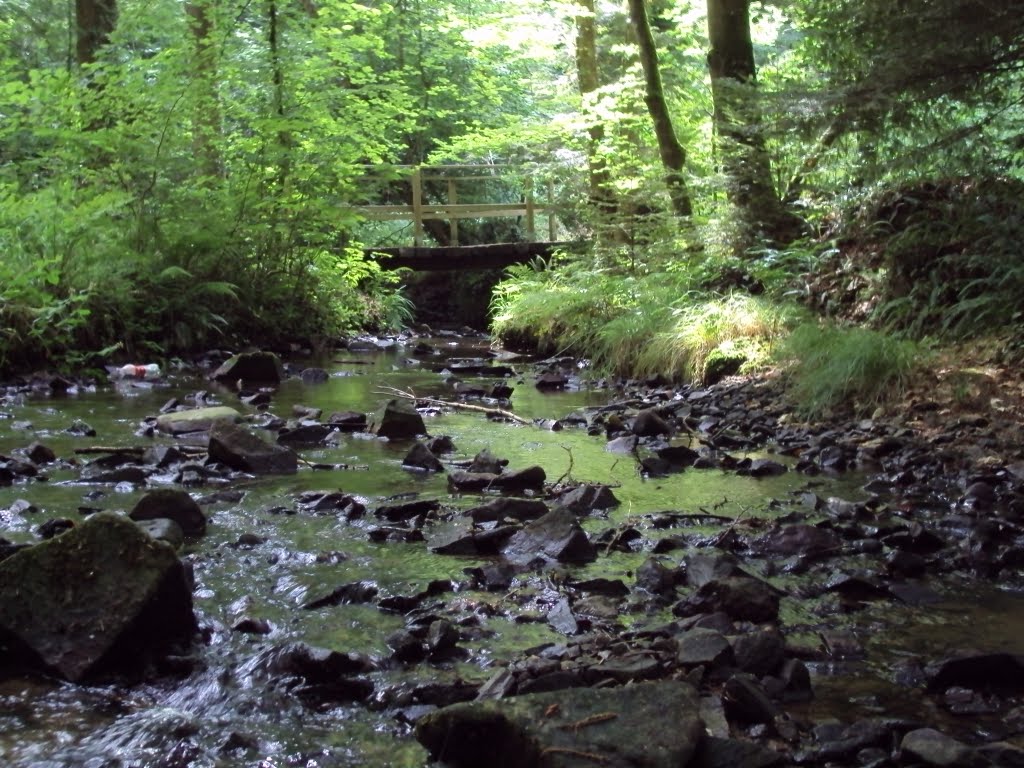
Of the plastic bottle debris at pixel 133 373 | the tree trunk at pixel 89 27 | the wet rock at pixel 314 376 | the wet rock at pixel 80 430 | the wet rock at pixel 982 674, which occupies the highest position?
the tree trunk at pixel 89 27

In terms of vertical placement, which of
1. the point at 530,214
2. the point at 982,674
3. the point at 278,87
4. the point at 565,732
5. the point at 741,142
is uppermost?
the point at 278,87

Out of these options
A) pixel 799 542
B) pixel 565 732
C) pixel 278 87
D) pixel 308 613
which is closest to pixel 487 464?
pixel 799 542

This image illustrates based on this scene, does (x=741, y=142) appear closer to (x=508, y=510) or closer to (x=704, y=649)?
(x=508, y=510)

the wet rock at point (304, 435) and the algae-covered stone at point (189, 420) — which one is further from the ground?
the algae-covered stone at point (189, 420)

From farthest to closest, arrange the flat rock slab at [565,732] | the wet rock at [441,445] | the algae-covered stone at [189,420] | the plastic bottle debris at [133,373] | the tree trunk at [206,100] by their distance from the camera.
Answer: the tree trunk at [206,100] < the plastic bottle debris at [133,373] < the algae-covered stone at [189,420] < the wet rock at [441,445] < the flat rock slab at [565,732]

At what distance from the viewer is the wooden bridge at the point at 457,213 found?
58.9 feet

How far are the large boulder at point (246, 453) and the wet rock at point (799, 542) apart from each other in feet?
8.68

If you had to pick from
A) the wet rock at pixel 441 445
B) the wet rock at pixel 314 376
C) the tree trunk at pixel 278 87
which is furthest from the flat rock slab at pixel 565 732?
the tree trunk at pixel 278 87

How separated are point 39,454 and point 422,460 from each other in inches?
82.0

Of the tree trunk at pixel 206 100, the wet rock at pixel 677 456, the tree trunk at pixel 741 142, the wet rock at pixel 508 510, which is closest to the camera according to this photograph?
the wet rock at pixel 508 510

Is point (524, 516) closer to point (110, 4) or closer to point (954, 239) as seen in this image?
point (954, 239)

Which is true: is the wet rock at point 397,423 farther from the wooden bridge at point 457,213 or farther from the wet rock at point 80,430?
the wooden bridge at point 457,213

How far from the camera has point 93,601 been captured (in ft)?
9.24

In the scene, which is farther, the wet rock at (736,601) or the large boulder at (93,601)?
the wet rock at (736,601)
